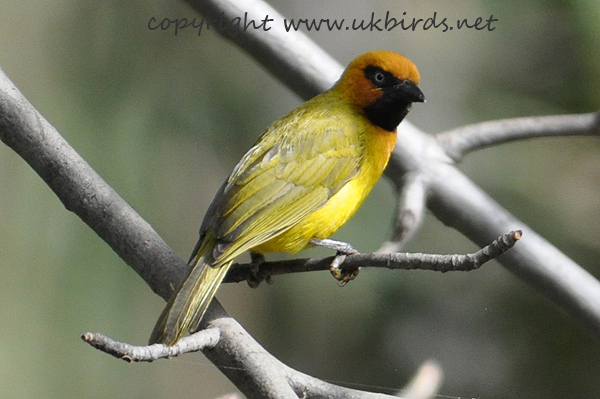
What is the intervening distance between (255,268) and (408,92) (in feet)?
1.65

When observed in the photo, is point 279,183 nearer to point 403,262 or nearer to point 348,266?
point 348,266

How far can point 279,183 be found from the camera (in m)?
1.40

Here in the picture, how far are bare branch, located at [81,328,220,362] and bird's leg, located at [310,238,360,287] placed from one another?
25 cm

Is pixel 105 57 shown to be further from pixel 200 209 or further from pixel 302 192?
pixel 302 192

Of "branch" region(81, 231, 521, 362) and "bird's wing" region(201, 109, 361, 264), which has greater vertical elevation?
"bird's wing" region(201, 109, 361, 264)

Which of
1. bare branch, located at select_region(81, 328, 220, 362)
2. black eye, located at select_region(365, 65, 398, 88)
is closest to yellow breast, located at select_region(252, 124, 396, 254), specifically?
black eye, located at select_region(365, 65, 398, 88)

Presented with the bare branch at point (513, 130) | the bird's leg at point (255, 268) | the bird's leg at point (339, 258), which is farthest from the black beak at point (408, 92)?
the bird's leg at point (255, 268)

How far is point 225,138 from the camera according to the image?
63.8 inches

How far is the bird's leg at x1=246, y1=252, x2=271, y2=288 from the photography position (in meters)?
1.38

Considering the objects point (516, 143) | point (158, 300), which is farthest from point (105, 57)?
point (516, 143)

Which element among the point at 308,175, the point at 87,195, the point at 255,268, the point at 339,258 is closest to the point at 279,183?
the point at 308,175

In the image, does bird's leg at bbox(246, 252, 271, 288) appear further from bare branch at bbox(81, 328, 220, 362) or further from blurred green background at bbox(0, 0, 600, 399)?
bare branch at bbox(81, 328, 220, 362)

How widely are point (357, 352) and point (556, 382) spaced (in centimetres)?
40

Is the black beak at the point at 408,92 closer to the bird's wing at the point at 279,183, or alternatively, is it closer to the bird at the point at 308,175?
the bird at the point at 308,175
